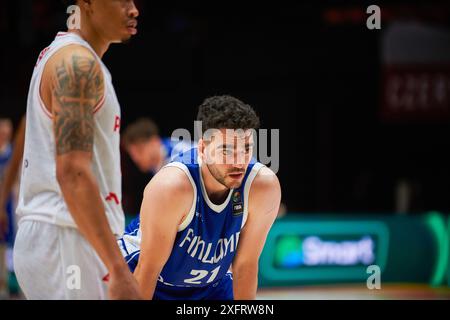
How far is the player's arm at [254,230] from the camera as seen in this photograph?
3.45 meters

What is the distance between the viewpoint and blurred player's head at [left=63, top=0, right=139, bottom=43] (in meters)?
2.67

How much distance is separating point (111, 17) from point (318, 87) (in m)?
9.14

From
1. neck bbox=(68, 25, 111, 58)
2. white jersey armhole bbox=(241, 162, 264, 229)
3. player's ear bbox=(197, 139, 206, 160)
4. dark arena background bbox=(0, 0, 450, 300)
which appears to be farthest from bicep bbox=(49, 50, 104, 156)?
dark arena background bbox=(0, 0, 450, 300)

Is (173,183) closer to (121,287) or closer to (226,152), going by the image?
(226,152)

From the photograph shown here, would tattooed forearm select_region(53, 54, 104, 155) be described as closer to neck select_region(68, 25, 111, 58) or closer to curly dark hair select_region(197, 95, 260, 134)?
neck select_region(68, 25, 111, 58)

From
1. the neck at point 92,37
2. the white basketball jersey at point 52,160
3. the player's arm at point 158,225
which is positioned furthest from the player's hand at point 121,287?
the player's arm at point 158,225

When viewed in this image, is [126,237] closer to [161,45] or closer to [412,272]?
[412,272]

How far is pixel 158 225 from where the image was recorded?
3.23 m

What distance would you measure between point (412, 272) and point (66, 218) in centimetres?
733

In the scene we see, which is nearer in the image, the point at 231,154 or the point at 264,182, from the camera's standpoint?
the point at 231,154

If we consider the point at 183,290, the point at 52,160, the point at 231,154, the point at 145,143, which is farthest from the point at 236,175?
the point at 145,143

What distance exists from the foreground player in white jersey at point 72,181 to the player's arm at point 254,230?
934 millimetres

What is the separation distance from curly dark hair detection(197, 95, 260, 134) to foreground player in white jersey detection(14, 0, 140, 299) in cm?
70

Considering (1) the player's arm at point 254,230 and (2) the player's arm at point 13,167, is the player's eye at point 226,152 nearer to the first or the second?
(1) the player's arm at point 254,230
